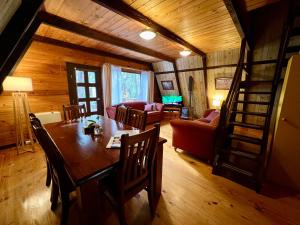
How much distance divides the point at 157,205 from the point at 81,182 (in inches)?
42.5

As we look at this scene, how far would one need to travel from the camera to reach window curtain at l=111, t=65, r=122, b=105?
480 centimetres

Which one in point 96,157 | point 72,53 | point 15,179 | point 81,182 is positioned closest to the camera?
point 81,182

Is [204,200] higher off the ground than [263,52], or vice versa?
[263,52]

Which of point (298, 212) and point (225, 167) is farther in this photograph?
point (225, 167)

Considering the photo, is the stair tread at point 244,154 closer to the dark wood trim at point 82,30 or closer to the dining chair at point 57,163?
the dining chair at point 57,163

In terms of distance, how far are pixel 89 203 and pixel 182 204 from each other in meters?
1.04

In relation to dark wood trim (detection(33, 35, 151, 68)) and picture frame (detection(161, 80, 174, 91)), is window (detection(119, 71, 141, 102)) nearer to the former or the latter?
dark wood trim (detection(33, 35, 151, 68))

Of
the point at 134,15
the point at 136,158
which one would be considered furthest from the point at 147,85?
the point at 136,158

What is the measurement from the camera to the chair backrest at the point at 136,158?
1.03 m

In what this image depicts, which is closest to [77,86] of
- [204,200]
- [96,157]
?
[96,157]

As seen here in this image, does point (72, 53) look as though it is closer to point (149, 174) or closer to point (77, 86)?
point (77, 86)

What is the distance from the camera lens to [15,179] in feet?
6.75

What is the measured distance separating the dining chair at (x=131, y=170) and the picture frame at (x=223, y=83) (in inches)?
167

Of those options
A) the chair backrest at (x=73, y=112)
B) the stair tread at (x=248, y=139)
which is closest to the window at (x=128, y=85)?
the chair backrest at (x=73, y=112)
